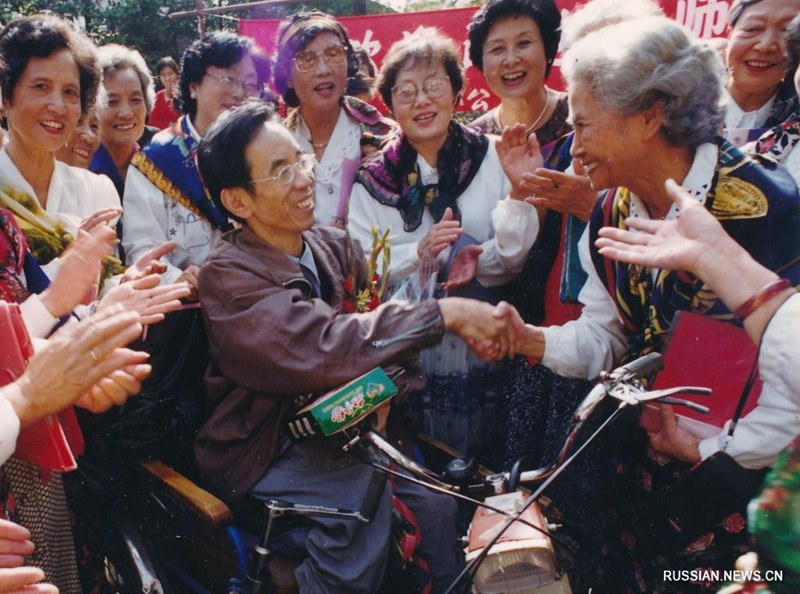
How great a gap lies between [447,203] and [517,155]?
0.43m

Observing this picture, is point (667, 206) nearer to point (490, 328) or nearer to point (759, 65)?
point (490, 328)

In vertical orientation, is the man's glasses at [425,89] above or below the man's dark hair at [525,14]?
below

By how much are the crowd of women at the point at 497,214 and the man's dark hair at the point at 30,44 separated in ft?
0.04

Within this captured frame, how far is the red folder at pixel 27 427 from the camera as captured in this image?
1742 millimetres

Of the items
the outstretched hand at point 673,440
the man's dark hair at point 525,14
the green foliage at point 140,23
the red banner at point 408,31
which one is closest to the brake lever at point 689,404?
the outstretched hand at point 673,440

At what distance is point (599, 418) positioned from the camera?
2.81m

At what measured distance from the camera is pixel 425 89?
10.7 ft

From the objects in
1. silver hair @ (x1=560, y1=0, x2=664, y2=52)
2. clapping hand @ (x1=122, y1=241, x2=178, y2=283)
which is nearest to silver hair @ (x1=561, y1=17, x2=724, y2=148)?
silver hair @ (x1=560, y1=0, x2=664, y2=52)

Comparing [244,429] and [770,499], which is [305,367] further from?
[770,499]

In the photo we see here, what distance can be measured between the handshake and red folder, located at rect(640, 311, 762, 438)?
22.0 inches

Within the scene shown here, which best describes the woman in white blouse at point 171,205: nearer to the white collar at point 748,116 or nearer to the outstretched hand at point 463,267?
the outstretched hand at point 463,267

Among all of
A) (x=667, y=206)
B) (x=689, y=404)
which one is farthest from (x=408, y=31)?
(x=689, y=404)

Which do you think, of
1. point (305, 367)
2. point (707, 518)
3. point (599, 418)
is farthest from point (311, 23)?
point (707, 518)

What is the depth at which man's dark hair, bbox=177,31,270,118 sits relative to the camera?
3.61 meters
